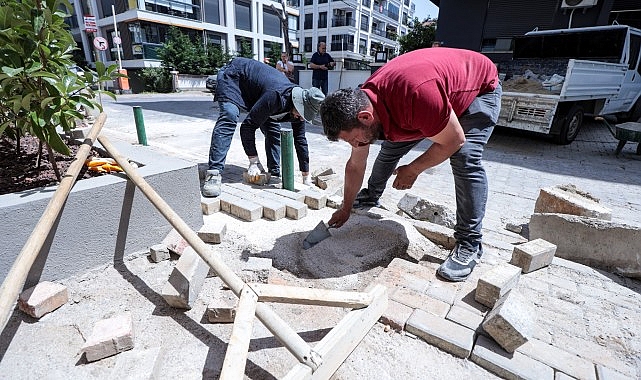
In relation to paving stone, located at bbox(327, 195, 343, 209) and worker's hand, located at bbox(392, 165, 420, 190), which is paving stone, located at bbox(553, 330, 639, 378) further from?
paving stone, located at bbox(327, 195, 343, 209)

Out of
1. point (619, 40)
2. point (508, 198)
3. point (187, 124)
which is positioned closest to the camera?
point (508, 198)

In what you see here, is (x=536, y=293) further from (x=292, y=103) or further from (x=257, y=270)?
(x=292, y=103)

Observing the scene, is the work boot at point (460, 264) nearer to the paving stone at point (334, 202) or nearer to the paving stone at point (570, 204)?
the paving stone at point (570, 204)

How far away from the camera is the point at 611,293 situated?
78.7 inches

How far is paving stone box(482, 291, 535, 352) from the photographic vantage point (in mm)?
1470

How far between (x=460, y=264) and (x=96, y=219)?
6.98 ft

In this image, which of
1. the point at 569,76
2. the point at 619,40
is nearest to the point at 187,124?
the point at 569,76

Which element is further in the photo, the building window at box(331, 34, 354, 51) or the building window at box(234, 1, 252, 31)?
the building window at box(331, 34, 354, 51)

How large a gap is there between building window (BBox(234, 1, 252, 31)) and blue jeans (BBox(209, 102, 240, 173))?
29665mm

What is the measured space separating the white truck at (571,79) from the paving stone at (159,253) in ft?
19.9

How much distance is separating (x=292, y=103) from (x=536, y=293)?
7.65 ft

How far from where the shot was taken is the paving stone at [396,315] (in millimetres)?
1695

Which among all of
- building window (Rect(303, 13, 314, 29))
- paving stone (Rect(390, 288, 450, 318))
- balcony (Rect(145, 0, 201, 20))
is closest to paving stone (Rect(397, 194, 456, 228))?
paving stone (Rect(390, 288, 450, 318))

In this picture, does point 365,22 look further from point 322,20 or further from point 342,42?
point 322,20
